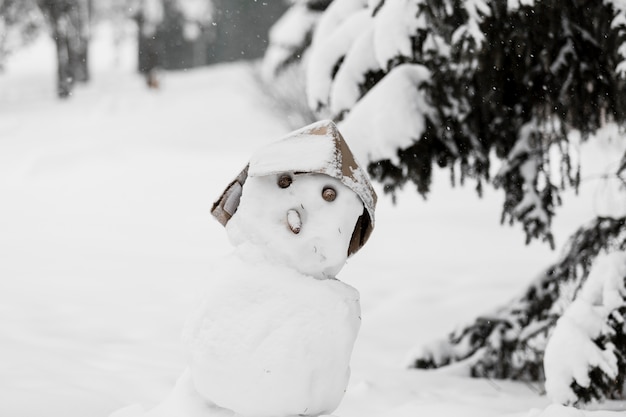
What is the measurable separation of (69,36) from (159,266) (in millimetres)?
21145

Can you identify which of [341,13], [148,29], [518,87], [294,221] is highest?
[148,29]

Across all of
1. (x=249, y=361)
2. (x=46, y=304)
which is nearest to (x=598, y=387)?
(x=249, y=361)

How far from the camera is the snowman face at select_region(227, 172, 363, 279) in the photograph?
2.55 metres

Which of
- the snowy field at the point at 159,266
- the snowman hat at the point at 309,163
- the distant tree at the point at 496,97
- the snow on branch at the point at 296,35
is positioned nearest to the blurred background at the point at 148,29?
the snowy field at the point at 159,266

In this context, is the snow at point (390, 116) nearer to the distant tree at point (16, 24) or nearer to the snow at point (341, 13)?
the snow at point (341, 13)

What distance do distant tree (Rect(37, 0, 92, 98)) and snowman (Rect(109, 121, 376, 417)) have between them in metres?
23.0

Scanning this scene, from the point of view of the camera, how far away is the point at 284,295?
2.52 metres

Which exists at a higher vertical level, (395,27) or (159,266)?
(395,27)

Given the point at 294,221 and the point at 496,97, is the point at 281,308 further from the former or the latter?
the point at 496,97

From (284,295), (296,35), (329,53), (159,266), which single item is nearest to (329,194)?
(284,295)

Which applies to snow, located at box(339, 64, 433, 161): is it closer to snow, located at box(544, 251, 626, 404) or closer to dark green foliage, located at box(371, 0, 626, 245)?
dark green foliage, located at box(371, 0, 626, 245)

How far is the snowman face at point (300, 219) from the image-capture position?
2.55 meters

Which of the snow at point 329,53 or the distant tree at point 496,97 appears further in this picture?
the snow at point 329,53

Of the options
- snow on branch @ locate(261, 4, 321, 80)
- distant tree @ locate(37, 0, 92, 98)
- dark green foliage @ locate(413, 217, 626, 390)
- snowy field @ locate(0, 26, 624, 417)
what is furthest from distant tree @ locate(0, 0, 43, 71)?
dark green foliage @ locate(413, 217, 626, 390)
